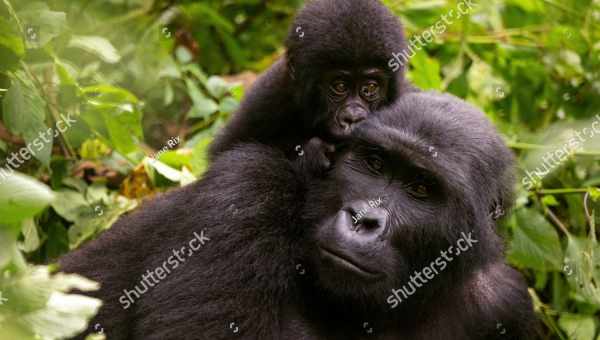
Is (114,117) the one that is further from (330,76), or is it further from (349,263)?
(349,263)

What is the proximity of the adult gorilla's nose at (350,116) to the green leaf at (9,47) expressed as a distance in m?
1.63

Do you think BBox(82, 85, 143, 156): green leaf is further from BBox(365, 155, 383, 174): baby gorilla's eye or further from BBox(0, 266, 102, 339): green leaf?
BBox(0, 266, 102, 339): green leaf

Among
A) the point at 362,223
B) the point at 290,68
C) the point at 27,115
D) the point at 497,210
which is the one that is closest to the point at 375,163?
the point at 362,223

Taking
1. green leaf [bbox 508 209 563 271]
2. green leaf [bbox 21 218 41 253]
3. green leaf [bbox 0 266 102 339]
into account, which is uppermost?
green leaf [bbox 0 266 102 339]

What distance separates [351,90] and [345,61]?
0.17m

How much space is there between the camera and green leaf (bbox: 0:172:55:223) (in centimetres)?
223

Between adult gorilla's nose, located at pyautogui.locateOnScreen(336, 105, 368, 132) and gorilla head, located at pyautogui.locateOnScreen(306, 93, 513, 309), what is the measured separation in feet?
1.33

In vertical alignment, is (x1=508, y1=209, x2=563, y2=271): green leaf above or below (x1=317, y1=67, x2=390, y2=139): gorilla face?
below

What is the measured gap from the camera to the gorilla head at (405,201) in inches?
130

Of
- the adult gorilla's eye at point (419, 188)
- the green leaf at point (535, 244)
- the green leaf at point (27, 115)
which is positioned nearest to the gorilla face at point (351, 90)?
the adult gorilla's eye at point (419, 188)

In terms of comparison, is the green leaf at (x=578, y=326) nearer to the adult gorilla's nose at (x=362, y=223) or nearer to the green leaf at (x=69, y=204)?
the adult gorilla's nose at (x=362, y=223)

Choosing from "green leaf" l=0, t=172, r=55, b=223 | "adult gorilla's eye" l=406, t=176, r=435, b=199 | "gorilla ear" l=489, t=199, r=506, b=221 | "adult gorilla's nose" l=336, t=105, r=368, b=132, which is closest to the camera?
"green leaf" l=0, t=172, r=55, b=223

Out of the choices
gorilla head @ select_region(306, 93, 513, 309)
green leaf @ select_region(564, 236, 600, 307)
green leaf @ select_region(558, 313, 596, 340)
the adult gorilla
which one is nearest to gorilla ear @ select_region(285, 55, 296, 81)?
the adult gorilla

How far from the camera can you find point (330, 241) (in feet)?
10.7
